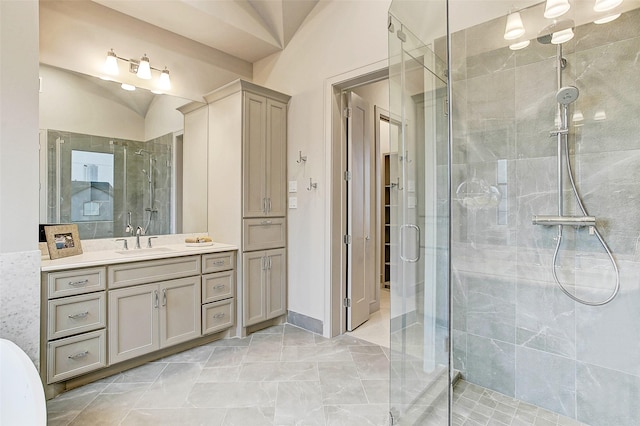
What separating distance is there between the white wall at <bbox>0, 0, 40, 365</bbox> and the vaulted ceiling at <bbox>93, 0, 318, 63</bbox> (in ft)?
3.73

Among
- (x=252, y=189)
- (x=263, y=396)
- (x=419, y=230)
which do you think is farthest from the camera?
(x=252, y=189)

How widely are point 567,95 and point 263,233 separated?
101 inches

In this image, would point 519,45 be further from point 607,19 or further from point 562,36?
point 607,19

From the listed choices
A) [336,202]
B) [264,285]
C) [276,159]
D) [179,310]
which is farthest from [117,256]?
[336,202]

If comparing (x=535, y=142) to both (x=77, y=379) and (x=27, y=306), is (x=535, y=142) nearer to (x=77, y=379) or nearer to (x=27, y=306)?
(x=27, y=306)

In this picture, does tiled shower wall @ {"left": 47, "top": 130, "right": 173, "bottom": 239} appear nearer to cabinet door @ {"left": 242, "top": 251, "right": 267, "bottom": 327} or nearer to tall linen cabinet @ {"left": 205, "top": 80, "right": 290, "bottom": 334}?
tall linen cabinet @ {"left": 205, "top": 80, "right": 290, "bottom": 334}

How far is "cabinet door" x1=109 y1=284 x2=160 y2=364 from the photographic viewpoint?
2230 millimetres

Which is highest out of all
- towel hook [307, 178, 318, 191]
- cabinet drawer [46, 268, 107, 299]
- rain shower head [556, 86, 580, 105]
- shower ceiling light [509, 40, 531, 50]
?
shower ceiling light [509, 40, 531, 50]

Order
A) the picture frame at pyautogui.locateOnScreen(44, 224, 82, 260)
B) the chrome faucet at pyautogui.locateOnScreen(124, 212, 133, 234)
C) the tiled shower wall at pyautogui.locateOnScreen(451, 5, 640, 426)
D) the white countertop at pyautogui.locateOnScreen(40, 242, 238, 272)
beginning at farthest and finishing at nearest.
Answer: the chrome faucet at pyautogui.locateOnScreen(124, 212, 133, 234)
the picture frame at pyautogui.locateOnScreen(44, 224, 82, 260)
the white countertop at pyautogui.locateOnScreen(40, 242, 238, 272)
the tiled shower wall at pyautogui.locateOnScreen(451, 5, 640, 426)

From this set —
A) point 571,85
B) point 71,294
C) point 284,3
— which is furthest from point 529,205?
point 71,294

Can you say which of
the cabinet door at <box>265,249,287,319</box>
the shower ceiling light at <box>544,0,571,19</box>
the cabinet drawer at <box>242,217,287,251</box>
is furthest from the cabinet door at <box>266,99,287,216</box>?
the shower ceiling light at <box>544,0,571,19</box>

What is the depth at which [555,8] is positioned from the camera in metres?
1.83

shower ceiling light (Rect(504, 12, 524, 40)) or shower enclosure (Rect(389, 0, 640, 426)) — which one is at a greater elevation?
shower ceiling light (Rect(504, 12, 524, 40))

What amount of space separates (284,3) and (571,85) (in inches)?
99.3
